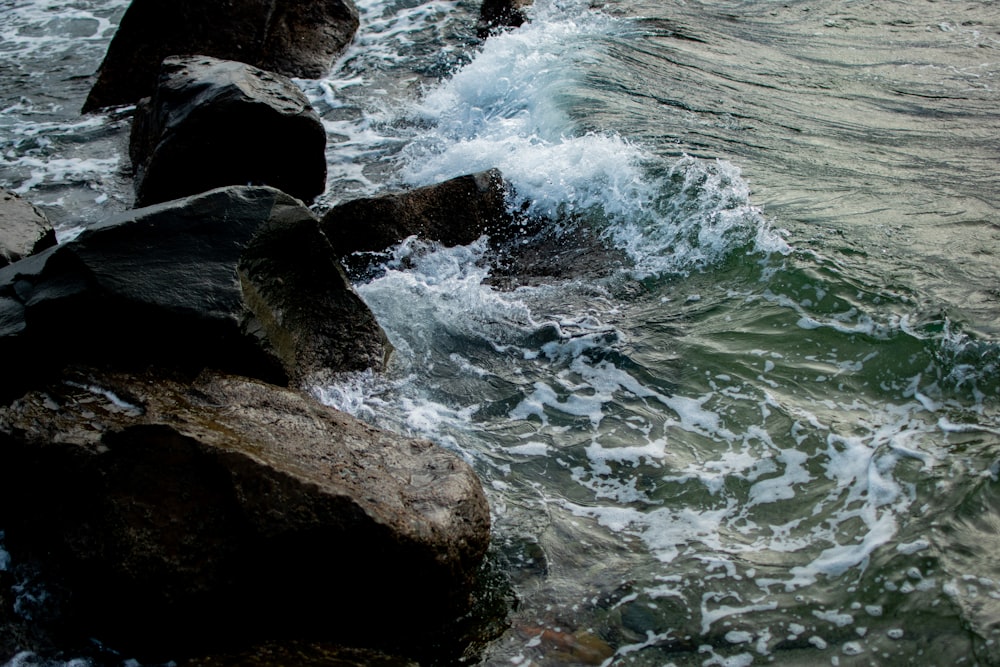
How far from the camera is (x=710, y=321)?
557 centimetres

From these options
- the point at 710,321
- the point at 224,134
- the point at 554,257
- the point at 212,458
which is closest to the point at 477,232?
the point at 554,257

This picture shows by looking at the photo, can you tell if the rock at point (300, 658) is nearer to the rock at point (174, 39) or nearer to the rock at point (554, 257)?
the rock at point (554, 257)

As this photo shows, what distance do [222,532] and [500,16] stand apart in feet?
31.1

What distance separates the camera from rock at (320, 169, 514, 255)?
6.29 meters

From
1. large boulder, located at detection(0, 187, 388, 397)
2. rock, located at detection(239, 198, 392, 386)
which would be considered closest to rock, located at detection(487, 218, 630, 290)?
rock, located at detection(239, 198, 392, 386)

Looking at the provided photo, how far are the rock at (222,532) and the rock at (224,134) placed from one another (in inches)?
140

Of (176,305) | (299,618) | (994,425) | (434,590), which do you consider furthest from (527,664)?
(994,425)

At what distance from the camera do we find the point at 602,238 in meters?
6.49

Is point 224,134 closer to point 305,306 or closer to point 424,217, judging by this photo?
point 424,217

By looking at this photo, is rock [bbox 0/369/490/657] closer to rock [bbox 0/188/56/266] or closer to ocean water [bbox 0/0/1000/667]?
ocean water [bbox 0/0/1000/667]

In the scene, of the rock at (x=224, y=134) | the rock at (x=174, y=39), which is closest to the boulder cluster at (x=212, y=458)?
the rock at (x=224, y=134)

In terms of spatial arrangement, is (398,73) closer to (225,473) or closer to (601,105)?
(601,105)

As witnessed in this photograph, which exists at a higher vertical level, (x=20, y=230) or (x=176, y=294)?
(x=176, y=294)

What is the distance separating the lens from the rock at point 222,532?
10.9ft
